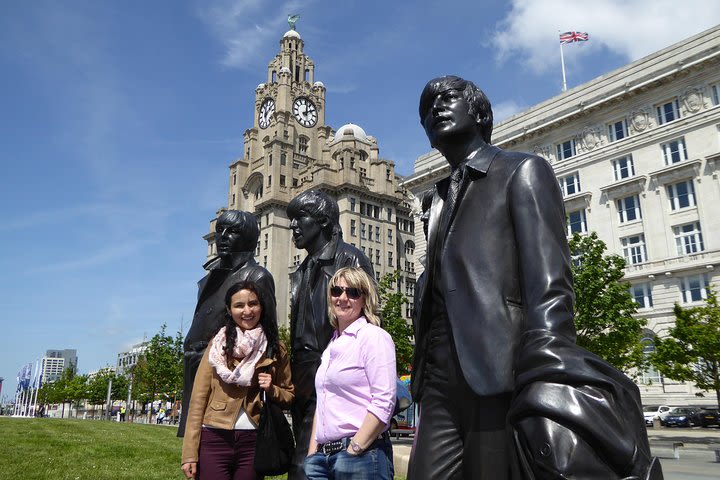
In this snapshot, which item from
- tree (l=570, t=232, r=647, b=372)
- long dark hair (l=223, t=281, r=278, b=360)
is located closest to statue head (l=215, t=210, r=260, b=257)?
long dark hair (l=223, t=281, r=278, b=360)

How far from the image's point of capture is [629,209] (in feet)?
124

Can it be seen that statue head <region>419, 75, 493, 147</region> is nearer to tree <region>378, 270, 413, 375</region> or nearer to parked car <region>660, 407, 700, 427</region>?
tree <region>378, 270, 413, 375</region>

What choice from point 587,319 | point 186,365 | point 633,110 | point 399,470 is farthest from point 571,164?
point 186,365

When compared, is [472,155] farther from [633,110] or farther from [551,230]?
[633,110]

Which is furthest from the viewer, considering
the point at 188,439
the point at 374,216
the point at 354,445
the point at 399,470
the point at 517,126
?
the point at 374,216

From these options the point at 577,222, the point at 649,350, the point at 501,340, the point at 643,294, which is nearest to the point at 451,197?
the point at 501,340

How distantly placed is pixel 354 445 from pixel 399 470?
7.01 m

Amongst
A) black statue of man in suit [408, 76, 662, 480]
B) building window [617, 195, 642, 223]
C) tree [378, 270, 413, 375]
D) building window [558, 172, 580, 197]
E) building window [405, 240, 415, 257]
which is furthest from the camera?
building window [405, 240, 415, 257]

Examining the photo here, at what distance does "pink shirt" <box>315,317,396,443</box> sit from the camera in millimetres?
3467

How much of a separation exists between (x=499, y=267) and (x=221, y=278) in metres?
3.98

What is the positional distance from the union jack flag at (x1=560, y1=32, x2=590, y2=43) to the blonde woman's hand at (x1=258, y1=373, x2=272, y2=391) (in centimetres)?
4563

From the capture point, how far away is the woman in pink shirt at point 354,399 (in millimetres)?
3383

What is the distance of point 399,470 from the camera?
9.73 m

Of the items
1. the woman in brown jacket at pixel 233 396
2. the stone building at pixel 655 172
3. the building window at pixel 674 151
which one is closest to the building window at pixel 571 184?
the stone building at pixel 655 172
